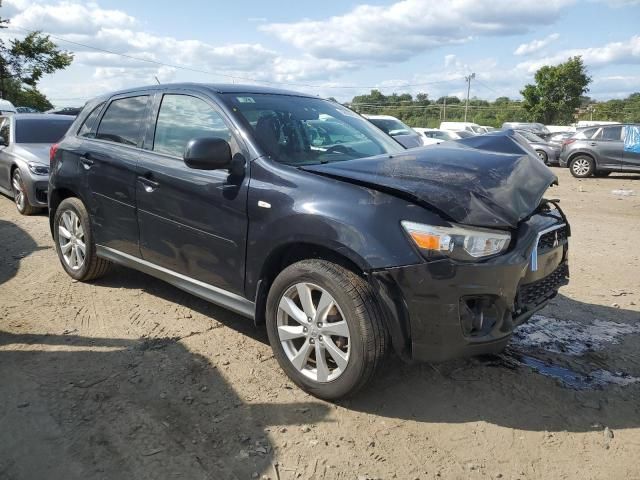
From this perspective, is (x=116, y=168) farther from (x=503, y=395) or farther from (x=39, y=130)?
(x=39, y=130)

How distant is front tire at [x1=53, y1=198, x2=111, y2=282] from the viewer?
4.69 m

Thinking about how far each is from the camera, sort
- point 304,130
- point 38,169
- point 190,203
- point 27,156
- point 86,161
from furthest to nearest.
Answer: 1. point 27,156
2. point 38,169
3. point 86,161
4. point 304,130
5. point 190,203

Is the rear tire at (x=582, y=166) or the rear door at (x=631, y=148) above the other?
the rear door at (x=631, y=148)

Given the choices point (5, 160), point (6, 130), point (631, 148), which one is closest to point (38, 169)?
point (5, 160)

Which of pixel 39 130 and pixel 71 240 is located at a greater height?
pixel 39 130

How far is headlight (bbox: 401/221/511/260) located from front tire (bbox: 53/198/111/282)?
3.17 metres

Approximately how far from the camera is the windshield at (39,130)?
28.8ft

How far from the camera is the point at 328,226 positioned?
9.41 feet

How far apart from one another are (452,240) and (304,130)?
154 centimetres

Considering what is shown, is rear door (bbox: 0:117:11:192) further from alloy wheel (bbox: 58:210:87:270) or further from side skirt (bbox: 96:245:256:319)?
side skirt (bbox: 96:245:256:319)

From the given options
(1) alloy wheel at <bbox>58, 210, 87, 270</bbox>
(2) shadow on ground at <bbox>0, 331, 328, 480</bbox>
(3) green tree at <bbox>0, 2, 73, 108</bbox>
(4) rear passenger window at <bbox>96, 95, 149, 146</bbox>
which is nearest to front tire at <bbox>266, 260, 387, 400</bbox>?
(2) shadow on ground at <bbox>0, 331, 328, 480</bbox>

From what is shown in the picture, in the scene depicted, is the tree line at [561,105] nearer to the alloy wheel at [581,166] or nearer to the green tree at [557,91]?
the green tree at [557,91]

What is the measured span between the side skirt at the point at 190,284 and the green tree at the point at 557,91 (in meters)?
50.8

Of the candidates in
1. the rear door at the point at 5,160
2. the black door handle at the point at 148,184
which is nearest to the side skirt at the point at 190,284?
the black door handle at the point at 148,184
